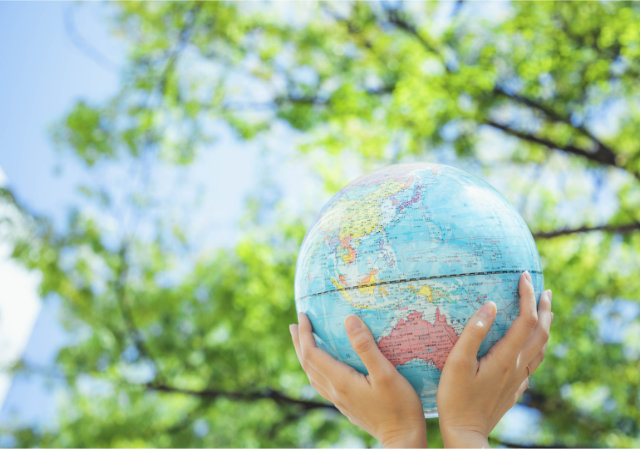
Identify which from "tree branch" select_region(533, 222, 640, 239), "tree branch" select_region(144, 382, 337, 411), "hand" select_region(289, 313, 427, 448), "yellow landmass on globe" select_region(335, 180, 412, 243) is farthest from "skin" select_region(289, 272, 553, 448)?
"tree branch" select_region(144, 382, 337, 411)

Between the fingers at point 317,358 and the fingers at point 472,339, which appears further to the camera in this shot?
the fingers at point 317,358

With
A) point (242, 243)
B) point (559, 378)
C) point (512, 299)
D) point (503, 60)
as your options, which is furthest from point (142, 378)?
point (512, 299)

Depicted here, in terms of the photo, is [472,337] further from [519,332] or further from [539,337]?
[539,337]

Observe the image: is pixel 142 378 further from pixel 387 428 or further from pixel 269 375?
pixel 387 428

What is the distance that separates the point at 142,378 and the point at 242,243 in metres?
2.69

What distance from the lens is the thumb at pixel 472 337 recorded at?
186 cm

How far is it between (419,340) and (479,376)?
23 cm

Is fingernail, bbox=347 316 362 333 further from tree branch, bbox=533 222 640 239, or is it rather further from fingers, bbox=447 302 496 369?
tree branch, bbox=533 222 640 239

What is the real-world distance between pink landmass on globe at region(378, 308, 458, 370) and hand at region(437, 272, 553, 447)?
0.26 ft

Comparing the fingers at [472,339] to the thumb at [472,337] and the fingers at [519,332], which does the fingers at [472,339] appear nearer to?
the thumb at [472,337]

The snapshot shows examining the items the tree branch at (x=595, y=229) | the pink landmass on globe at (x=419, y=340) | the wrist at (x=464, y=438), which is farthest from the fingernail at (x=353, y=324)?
the tree branch at (x=595, y=229)

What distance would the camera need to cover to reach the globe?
2008 mm

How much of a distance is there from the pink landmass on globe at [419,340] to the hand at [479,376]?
8 centimetres

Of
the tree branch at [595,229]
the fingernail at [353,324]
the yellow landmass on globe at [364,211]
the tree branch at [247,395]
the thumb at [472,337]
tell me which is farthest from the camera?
the tree branch at [247,395]
